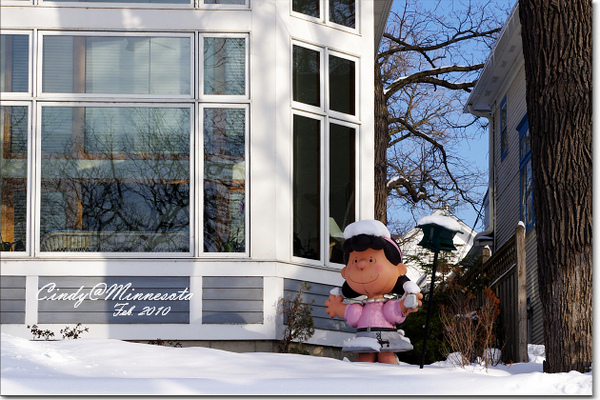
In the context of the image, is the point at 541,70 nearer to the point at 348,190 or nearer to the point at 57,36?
the point at 348,190

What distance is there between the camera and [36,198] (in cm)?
953

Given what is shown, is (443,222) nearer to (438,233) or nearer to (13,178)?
(438,233)

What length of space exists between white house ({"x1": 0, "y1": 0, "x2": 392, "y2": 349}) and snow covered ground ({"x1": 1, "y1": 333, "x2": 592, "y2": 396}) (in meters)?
2.29

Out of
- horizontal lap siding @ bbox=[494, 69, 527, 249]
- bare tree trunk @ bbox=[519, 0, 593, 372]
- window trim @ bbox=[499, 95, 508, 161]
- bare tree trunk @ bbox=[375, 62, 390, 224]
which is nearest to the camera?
bare tree trunk @ bbox=[519, 0, 593, 372]

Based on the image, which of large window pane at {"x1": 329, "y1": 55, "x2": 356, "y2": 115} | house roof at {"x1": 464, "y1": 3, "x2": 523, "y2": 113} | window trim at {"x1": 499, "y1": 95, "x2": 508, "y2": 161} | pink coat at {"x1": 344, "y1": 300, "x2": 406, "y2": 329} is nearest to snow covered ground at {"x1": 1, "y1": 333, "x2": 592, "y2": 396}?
pink coat at {"x1": 344, "y1": 300, "x2": 406, "y2": 329}

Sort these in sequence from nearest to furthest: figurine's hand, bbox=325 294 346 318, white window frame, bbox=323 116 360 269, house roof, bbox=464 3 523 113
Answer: figurine's hand, bbox=325 294 346 318, white window frame, bbox=323 116 360 269, house roof, bbox=464 3 523 113

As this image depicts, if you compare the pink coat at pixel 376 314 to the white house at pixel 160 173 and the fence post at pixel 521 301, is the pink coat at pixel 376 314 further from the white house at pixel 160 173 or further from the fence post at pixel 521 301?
the fence post at pixel 521 301

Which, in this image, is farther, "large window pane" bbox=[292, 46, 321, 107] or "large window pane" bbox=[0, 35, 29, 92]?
"large window pane" bbox=[292, 46, 321, 107]

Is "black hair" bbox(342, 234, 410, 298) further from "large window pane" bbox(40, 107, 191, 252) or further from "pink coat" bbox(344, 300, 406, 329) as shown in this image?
"large window pane" bbox(40, 107, 191, 252)

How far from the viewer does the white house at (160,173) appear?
9398mm

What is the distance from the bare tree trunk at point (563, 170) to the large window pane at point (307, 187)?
3.10m

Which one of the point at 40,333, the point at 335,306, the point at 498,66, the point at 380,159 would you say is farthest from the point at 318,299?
the point at 498,66

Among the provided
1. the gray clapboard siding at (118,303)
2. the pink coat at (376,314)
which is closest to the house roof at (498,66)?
the pink coat at (376,314)

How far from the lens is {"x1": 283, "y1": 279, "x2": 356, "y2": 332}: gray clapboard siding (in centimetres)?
963
